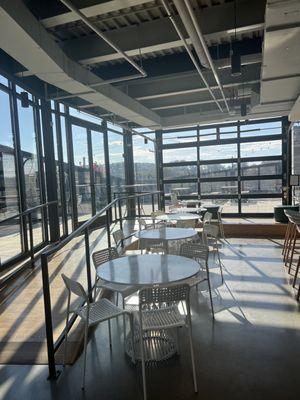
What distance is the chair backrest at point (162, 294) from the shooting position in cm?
206

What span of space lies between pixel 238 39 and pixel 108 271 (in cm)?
398

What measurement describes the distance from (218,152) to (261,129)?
142cm

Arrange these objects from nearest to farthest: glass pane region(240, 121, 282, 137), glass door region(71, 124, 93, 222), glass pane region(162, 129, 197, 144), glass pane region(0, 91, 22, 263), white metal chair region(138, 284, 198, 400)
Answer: white metal chair region(138, 284, 198, 400), glass pane region(0, 91, 22, 263), glass door region(71, 124, 93, 222), glass pane region(240, 121, 282, 137), glass pane region(162, 129, 197, 144)

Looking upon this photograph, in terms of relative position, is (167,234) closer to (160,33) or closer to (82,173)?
(160,33)

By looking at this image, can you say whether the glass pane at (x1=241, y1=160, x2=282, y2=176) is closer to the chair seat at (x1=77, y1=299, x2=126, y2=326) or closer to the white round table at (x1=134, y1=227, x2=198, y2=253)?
the white round table at (x1=134, y1=227, x2=198, y2=253)

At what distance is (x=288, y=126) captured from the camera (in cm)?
889

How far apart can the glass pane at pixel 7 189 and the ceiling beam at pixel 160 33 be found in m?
1.52

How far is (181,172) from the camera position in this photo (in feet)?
33.2

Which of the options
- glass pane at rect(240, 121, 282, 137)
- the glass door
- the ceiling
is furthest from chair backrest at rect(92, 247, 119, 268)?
glass pane at rect(240, 121, 282, 137)

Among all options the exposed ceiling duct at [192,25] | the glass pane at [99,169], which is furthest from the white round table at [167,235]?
the glass pane at [99,169]

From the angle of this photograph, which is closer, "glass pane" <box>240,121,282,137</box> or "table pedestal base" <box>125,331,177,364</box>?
"table pedestal base" <box>125,331,177,364</box>

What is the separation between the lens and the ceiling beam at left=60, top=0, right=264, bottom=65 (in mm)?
3498

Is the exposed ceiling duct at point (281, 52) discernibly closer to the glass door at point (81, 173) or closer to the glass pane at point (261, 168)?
the glass pane at point (261, 168)

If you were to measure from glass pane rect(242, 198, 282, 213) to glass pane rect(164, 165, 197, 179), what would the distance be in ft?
5.98
